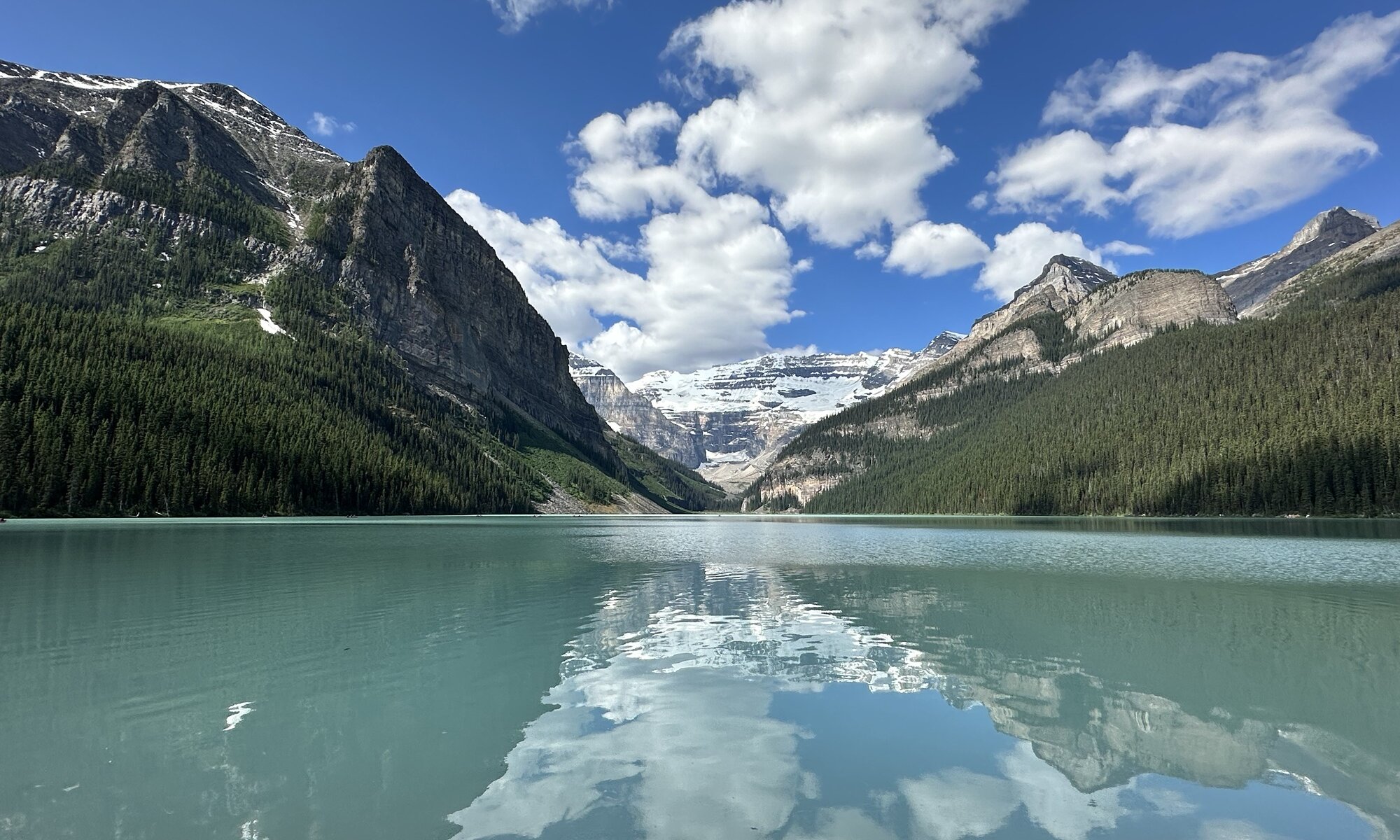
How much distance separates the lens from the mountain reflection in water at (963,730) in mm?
10320

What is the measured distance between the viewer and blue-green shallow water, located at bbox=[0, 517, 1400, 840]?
10.2 metres

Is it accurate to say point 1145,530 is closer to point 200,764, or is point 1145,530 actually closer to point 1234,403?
point 1234,403

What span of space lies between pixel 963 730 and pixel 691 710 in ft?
19.8

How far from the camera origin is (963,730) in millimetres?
14625

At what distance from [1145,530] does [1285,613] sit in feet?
254

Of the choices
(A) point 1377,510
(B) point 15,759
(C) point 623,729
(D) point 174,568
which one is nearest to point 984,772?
(C) point 623,729

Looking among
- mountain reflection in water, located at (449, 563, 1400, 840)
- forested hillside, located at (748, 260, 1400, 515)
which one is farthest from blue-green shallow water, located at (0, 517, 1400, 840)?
forested hillside, located at (748, 260, 1400, 515)

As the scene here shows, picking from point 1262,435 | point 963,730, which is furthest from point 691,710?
point 1262,435

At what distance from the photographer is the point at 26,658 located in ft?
61.6

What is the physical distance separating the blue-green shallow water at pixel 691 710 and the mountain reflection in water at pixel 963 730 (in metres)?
0.08

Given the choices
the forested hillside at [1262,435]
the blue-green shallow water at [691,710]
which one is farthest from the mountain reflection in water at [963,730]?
the forested hillside at [1262,435]

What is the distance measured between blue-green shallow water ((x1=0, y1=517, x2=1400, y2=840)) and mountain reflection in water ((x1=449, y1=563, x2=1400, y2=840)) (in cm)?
8

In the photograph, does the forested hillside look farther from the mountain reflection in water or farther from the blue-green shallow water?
the mountain reflection in water

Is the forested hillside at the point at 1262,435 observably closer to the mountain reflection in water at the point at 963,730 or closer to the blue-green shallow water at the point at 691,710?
the blue-green shallow water at the point at 691,710
